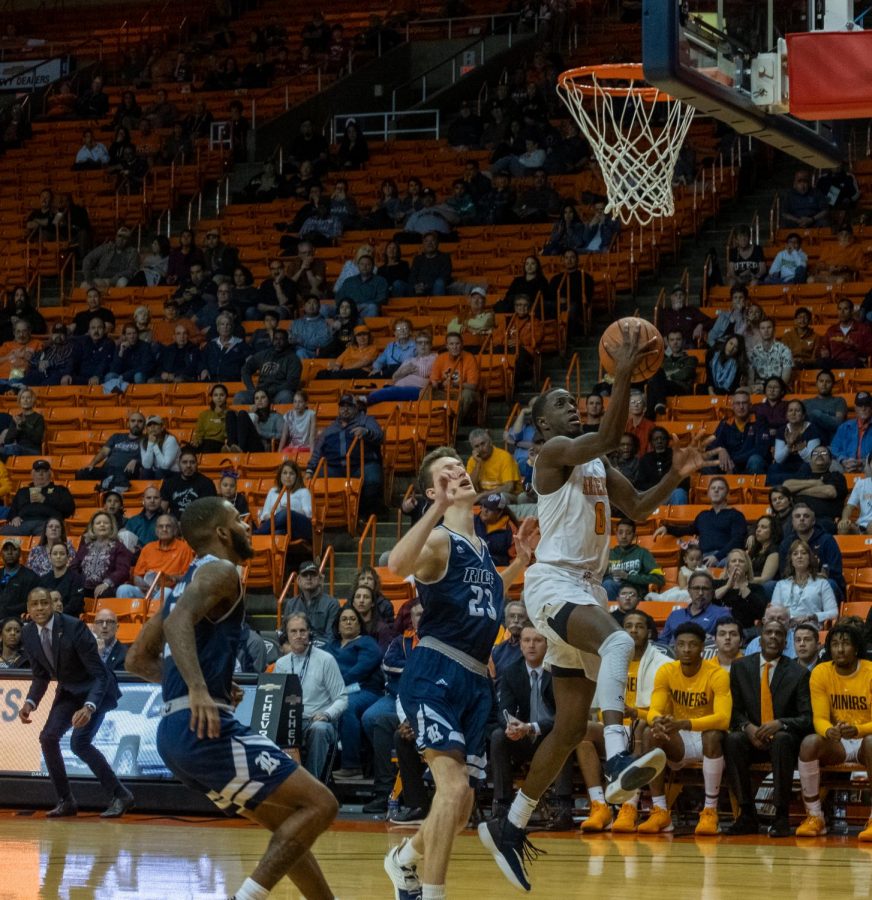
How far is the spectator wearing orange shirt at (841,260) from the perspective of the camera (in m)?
18.2

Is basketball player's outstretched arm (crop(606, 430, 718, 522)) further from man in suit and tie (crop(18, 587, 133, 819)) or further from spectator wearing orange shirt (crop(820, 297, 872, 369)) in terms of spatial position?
spectator wearing orange shirt (crop(820, 297, 872, 369))

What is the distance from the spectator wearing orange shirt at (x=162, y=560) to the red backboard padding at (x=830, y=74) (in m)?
8.00

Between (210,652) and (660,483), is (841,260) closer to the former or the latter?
(660,483)

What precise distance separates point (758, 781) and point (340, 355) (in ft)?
29.6

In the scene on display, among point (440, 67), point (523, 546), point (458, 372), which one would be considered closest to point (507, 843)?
point (523, 546)

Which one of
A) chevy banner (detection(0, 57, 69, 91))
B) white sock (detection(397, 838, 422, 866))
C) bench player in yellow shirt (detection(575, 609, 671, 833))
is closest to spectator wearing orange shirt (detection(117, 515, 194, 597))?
bench player in yellow shirt (detection(575, 609, 671, 833))

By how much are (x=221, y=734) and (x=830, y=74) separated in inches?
212

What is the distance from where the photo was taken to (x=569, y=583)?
25.5 ft

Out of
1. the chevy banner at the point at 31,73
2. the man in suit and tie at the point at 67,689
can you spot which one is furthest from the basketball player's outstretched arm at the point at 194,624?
the chevy banner at the point at 31,73

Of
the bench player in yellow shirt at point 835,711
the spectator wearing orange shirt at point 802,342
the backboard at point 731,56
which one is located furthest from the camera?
the spectator wearing orange shirt at point 802,342

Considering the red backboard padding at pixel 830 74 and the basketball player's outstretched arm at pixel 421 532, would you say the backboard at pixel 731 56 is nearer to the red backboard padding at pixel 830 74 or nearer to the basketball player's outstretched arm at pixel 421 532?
the red backboard padding at pixel 830 74

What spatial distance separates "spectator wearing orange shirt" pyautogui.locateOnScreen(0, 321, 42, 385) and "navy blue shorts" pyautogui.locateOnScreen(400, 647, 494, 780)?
45.6 feet

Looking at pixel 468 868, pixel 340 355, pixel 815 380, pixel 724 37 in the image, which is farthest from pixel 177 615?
pixel 340 355

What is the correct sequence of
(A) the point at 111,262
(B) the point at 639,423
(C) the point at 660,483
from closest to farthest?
(C) the point at 660,483
(B) the point at 639,423
(A) the point at 111,262
